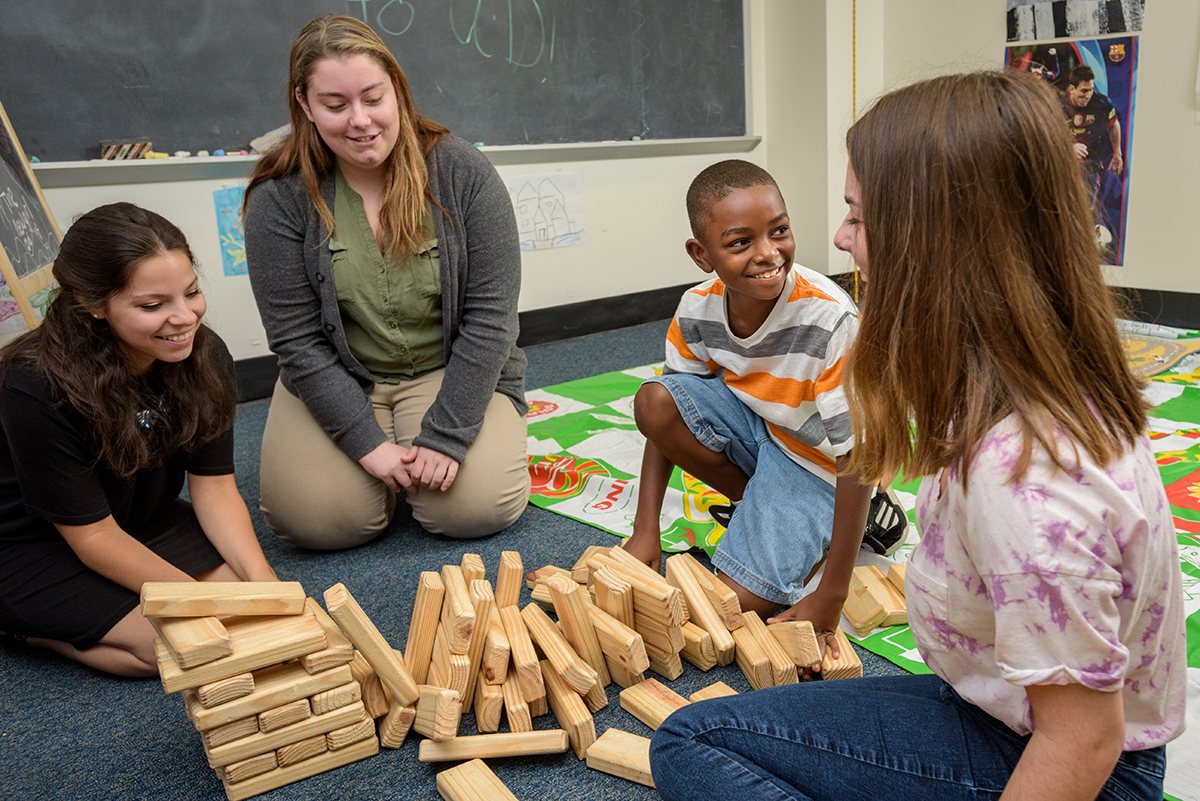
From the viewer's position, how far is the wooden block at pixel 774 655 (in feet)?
4.72

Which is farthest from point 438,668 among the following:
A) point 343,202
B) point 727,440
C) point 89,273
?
point 343,202

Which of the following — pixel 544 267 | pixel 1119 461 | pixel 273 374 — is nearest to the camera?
pixel 1119 461

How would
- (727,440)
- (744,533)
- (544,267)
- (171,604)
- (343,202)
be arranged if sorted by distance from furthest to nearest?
(544,267) < (343,202) < (727,440) < (744,533) < (171,604)

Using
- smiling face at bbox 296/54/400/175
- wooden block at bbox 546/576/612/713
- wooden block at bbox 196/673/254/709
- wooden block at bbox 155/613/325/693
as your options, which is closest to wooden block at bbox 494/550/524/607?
wooden block at bbox 546/576/612/713

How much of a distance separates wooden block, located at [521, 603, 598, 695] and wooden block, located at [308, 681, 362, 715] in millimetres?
303

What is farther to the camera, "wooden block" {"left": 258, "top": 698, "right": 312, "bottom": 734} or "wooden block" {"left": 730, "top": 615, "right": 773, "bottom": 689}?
"wooden block" {"left": 730, "top": 615, "right": 773, "bottom": 689}

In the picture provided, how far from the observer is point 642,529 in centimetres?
189

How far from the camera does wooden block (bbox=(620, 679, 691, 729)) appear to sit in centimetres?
139

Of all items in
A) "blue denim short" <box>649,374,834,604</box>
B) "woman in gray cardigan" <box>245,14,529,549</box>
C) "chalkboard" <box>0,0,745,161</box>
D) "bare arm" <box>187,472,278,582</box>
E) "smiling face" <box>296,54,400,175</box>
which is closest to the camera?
"blue denim short" <box>649,374,834,604</box>

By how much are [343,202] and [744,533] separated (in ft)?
4.21

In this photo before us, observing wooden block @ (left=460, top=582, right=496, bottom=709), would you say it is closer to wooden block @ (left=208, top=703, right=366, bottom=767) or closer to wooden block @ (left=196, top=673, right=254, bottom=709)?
wooden block @ (left=208, top=703, right=366, bottom=767)

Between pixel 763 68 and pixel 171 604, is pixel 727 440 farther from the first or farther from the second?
pixel 763 68

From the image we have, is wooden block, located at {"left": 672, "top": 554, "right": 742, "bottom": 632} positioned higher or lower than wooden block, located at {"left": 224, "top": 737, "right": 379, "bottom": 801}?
higher

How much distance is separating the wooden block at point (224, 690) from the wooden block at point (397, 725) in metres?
0.23
